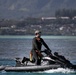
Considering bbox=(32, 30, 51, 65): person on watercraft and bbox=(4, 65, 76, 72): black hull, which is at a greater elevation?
bbox=(32, 30, 51, 65): person on watercraft

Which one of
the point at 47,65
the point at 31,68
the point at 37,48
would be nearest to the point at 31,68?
the point at 31,68

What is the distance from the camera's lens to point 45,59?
1017 inches

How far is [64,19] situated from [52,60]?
17422 centimetres

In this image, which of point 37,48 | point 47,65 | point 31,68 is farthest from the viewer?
point 37,48

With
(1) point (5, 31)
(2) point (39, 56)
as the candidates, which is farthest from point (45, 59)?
(1) point (5, 31)

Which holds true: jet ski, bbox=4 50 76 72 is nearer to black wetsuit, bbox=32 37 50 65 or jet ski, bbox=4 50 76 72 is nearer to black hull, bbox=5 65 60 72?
black hull, bbox=5 65 60 72

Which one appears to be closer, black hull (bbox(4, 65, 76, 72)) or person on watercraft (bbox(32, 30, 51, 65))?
black hull (bbox(4, 65, 76, 72))

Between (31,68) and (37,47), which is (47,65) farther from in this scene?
(37,47)

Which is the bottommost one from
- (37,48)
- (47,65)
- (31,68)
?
(31,68)

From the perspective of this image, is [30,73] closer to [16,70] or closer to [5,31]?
[16,70]

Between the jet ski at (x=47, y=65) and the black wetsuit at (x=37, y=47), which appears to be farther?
the black wetsuit at (x=37, y=47)

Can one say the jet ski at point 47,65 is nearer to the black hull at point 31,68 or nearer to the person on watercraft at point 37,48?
the black hull at point 31,68

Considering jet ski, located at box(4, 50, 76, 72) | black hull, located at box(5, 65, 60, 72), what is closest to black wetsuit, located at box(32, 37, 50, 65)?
Result: jet ski, located at box(4, 50, 76, 72)

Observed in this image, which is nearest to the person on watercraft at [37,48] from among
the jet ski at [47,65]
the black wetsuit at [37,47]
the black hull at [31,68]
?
the black wetsuit at [37,47]
